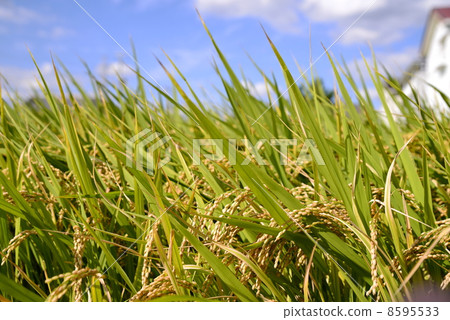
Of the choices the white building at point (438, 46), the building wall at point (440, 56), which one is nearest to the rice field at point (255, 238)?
the white building at point (438, 46)

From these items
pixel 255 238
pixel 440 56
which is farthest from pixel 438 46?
pixel 255 238

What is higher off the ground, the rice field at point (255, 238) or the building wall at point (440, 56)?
the building wall at point (440, 56)

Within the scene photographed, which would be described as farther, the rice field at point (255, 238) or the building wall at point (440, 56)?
the building wall at point (440, 56)

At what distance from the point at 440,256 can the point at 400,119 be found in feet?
5.17

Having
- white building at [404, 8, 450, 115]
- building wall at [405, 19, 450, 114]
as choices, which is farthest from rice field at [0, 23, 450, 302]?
building wall at [405, 19, 450, 114]

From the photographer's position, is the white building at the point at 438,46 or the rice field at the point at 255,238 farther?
the white building at the point at 438,46

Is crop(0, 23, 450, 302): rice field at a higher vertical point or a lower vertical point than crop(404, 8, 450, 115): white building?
lower

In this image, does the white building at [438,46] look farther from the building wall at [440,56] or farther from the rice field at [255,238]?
the rice field at [255,238]

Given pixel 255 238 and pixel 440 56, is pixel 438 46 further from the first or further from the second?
pixel 255 238

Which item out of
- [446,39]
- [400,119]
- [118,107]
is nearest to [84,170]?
[118,107]

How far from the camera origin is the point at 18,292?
2.38ft

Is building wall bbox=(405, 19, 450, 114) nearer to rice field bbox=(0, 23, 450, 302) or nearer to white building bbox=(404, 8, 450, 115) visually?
white building bbox=(404, 8, 450, 115)

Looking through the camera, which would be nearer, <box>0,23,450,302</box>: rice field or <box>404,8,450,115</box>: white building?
<box>0,23,450,302</box>: rice field
